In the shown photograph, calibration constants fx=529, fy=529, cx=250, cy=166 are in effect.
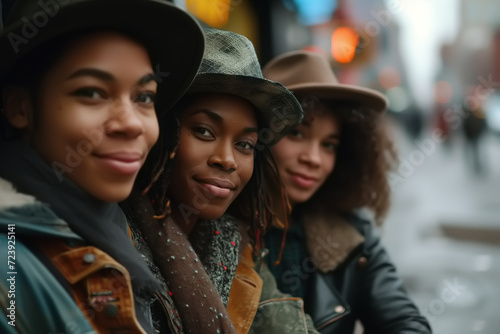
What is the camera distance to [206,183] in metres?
1.69

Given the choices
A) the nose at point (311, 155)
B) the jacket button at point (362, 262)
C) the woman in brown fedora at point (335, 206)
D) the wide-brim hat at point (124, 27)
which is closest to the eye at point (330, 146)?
the woman in brown fedora at point (335, 206)

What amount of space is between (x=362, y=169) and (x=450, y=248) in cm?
586

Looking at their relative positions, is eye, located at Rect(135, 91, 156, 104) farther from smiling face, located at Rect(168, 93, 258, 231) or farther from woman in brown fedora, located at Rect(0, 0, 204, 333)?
smiling face, located at Rect(168, 93, 258, 231)

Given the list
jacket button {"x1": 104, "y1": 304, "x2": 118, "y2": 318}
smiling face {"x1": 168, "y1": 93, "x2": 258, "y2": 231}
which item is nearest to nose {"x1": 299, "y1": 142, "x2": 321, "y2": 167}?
smiling face {"x1": 168, "y1": 93, "x2": 258, "y2": 231}

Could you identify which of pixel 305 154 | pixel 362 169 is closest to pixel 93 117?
pixel 305 154

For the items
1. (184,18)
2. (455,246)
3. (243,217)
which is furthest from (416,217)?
(184,18)

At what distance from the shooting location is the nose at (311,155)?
8.05 ft

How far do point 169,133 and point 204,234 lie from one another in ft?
1.36

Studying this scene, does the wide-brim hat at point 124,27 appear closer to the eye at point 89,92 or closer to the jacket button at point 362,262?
the eye at point 89,92

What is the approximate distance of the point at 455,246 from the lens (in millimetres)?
8273

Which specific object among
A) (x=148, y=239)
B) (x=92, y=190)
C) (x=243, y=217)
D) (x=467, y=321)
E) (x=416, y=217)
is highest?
(x=92, y=190)

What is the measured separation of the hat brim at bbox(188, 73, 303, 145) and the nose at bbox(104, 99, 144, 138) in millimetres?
397

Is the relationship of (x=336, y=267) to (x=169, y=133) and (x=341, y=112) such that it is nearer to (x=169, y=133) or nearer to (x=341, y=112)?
(x=341, y=112)

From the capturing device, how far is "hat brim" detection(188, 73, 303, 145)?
165 centimetres
